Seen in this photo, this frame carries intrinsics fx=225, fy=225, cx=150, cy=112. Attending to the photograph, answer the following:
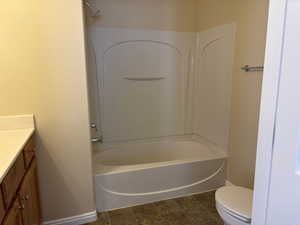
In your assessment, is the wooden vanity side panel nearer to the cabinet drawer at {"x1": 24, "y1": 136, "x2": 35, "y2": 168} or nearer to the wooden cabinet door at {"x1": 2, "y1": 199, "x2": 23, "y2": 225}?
the cabinet drawer at {"x1": 24, "y1": 136, "x2": 35, "y2": 168}

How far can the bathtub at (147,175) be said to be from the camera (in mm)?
2160

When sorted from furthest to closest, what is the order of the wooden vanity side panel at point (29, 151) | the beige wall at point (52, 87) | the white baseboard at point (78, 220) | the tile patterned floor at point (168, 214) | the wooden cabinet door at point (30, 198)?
the tile patterned floor at point (168, 214) → the white baseboard at point (78, 220) → the beige wall at point (52, 87) → the wooden vanity side panel at point (29, 151) → the wooden cabinet door at point (30, 198)

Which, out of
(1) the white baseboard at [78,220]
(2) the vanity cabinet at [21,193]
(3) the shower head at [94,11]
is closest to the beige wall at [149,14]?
(3) the shower head at [94,11]

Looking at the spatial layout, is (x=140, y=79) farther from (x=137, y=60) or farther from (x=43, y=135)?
(x=43, y=135)

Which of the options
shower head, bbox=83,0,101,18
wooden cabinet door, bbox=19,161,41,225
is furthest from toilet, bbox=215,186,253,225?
shower head, bbox=83,0,101,18

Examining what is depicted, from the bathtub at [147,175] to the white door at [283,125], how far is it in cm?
147

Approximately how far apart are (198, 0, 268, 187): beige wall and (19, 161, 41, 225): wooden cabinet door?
6.22 ft

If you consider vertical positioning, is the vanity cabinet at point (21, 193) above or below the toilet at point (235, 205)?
above

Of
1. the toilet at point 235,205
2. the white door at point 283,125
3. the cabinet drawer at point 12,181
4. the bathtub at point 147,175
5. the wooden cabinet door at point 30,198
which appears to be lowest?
the bathtub at point 147,175

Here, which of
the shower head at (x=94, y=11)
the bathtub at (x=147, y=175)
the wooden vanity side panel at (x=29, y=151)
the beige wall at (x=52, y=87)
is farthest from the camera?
the shower head at (x=94, y=11)

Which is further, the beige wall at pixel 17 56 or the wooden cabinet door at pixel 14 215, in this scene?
the beige wall at pixel 17 56

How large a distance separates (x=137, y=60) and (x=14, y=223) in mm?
2181

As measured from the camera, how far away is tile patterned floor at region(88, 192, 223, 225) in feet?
6.66

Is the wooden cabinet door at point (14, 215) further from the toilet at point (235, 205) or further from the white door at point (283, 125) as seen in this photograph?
the toilet at point (235, 205)
